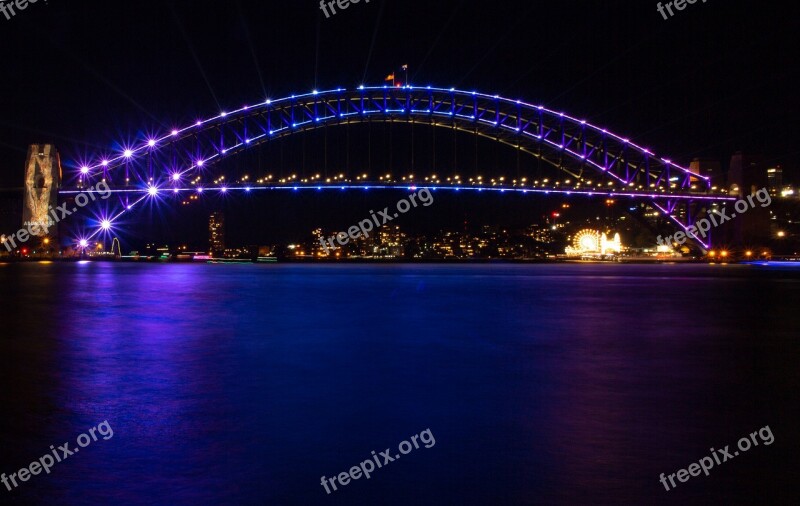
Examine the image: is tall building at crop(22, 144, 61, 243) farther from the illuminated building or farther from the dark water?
the dark water

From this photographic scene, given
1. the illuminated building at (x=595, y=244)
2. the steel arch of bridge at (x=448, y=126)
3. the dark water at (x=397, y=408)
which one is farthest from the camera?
the illuminated building at (x=595, y=244)

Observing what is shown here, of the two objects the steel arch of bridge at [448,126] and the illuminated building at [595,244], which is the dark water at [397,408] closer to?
the steel arch of bridge at [448,126]

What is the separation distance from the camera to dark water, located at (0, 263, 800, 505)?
4.18 m

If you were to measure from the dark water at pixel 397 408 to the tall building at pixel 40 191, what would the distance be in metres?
52.4

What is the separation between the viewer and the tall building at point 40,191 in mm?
61228

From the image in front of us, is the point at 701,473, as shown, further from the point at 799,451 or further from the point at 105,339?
the point at 105,339

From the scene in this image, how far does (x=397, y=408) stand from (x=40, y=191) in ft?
204

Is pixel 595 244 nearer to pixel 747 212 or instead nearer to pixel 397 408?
pixel 747 212

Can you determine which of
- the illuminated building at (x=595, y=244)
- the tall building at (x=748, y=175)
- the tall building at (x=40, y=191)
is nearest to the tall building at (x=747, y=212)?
the tall building at (x=748, y=175)

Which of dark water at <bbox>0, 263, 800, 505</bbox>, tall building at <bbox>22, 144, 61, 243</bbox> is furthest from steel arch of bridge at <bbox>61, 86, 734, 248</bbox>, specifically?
dark water at <bbox>0, 263, 800, 505</bbox>

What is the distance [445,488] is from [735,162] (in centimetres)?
7062

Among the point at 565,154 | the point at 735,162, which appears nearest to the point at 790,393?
the point at 565,154

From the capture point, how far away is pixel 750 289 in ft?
80.2

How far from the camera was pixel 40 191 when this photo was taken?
6194 cm
